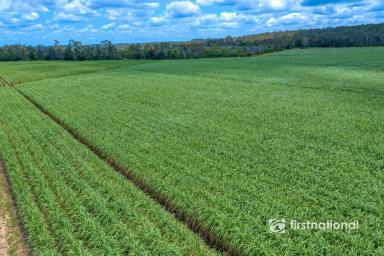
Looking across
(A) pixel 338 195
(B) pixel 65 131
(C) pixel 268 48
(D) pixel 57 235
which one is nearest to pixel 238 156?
(A) pixel 338 195

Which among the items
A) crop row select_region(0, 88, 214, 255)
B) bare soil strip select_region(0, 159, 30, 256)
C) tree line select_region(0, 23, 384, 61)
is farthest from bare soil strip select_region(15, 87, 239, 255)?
tree line select_region(0, 23, 384, 61)

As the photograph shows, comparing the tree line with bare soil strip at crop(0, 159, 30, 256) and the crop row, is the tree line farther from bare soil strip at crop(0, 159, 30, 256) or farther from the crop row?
bare soil strip at crop(0, 159, 30, 256)

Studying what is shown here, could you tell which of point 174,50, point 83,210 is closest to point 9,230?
point 83,210

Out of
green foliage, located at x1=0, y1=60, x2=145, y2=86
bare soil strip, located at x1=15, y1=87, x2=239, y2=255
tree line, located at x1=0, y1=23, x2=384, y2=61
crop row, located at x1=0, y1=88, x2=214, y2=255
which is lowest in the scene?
bare soil strip, located at x1=15, y1=87, x2=239, y2=255

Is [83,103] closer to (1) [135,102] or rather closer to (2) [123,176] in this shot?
(1) [135,102]

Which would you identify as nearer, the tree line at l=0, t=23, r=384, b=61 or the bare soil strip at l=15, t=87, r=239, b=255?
the bare soil strip at l=15, t=87, r=239, b=255

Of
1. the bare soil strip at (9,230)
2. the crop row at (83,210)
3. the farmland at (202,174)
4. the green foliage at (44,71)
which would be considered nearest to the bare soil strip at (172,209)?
the farmland at (202,174)

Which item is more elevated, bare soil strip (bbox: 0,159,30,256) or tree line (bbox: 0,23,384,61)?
tree line (bbox: 0,23,384,61)
